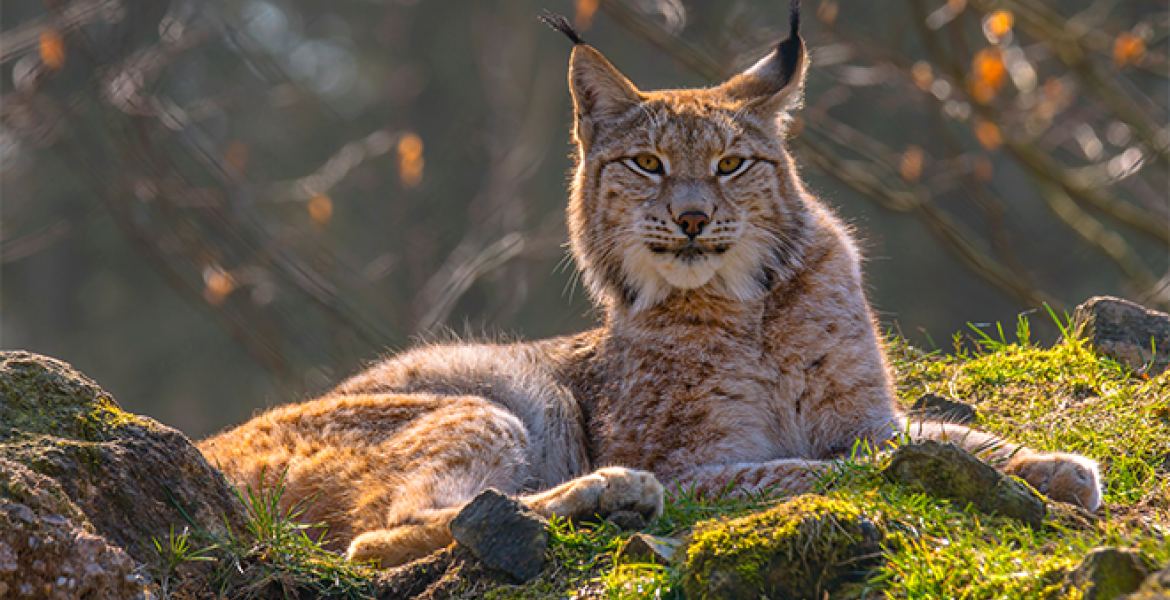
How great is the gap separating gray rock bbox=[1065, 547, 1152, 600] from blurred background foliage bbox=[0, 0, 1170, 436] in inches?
129

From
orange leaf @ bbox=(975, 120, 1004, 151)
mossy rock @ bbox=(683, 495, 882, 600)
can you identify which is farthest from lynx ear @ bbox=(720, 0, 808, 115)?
orange leaf @ bbox=(975, 120, 1004, 151)

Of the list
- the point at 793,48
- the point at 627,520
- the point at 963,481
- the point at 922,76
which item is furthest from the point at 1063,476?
the point at 922,76

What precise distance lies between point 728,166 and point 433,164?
1253 centimetres

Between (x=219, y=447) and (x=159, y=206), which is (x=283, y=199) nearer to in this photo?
(x=159, y=206)

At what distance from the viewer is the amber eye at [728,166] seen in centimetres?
464

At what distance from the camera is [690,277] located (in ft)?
14.6

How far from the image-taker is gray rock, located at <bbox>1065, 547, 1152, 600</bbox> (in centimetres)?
227

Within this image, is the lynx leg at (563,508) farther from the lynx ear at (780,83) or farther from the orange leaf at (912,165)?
the orange leaf at (912,165)

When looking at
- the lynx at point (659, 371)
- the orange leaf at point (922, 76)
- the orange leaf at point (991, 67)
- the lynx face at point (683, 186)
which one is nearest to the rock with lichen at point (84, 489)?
the lynx at point (659, 371)

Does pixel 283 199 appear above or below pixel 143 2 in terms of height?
below

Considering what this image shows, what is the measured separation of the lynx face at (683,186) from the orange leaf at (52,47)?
18.9 ft

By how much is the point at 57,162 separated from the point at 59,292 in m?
2.28

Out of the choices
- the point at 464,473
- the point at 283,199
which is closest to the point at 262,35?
the point at 283,199

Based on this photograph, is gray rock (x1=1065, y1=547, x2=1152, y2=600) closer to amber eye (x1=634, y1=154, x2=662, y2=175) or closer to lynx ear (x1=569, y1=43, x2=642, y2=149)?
amber eye (x1=634, y1=154, x2=662, y2=175)
